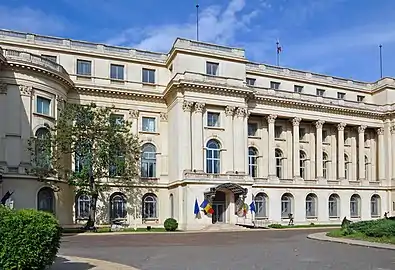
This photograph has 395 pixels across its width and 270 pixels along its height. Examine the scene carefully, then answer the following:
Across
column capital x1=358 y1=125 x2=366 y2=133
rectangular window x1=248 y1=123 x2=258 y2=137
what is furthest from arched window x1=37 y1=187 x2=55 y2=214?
column capital x1=358 y1=125 x2=366 y2=133

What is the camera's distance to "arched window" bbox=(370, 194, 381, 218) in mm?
65019

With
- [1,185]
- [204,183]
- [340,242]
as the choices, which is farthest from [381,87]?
[1,185]

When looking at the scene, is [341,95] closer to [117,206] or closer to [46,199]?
[117,206]

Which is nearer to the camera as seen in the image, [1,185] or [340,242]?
[340,242]

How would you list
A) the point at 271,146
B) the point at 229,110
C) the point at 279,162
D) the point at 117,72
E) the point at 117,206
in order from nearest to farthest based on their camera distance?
1. the point at 117,206
2. the point at 229,110
3. the point at 117,72
4. the point at 271,146
5. the point at 279,162

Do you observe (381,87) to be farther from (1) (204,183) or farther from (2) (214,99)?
(1) (204,183)

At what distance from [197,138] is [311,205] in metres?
19.9

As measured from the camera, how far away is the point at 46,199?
44.7 m

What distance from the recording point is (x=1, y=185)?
40562mm

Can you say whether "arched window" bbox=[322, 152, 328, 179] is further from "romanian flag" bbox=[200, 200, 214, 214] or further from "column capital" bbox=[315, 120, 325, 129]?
"romanian flag" bbox=[200, 200, 214, 214]

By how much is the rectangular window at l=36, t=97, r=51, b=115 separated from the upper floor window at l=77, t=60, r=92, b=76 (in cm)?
668

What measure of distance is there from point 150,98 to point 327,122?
24.2m

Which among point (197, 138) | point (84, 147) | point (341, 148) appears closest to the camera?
point (84, 147)

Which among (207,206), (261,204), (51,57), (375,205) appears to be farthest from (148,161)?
(375,205)
